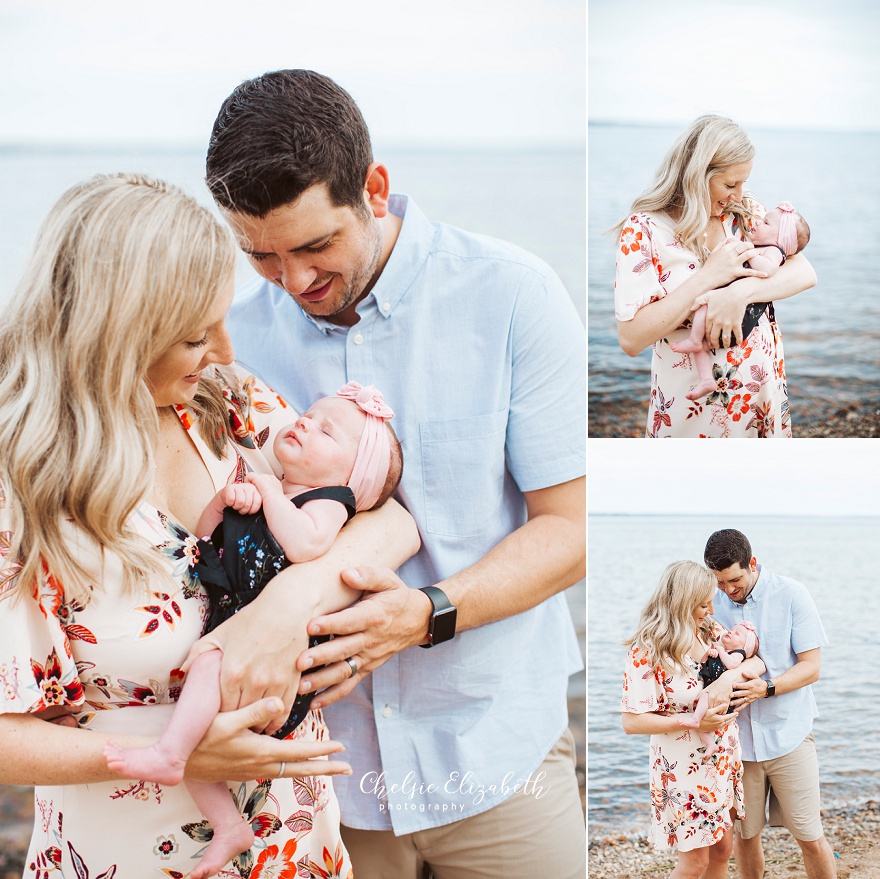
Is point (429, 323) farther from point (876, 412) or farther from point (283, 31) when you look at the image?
point (876, 412)

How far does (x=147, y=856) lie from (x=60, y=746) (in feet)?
0.99

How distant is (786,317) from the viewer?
213 cm

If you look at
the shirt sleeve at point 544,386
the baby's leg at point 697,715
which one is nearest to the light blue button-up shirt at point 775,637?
the baby's leg at point 697,715

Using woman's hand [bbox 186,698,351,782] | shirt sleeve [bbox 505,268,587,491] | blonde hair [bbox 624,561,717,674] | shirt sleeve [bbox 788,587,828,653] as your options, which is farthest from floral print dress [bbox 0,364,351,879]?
shirt sleeve [bbox 788,587,828,653]

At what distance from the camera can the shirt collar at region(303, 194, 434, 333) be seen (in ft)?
6.62

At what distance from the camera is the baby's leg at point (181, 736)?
5.08ft

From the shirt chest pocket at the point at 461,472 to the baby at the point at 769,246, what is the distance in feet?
1.56

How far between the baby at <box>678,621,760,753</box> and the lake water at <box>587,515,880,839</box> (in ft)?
0.53

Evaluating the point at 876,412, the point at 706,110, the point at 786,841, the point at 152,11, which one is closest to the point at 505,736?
the point at 786,841

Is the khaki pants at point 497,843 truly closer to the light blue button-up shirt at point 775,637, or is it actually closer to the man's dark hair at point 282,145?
the light blue button-up shirt at point 775,637

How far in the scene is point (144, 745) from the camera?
1.58 meters

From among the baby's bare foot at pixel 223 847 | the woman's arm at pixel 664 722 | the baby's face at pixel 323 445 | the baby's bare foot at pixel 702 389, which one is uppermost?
the baby's bare foot at pixel 702 389

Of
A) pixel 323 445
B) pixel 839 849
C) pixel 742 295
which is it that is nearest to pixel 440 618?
pixel 323 445

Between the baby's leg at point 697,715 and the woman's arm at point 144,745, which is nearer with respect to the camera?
the woman's arm at point 144,745
